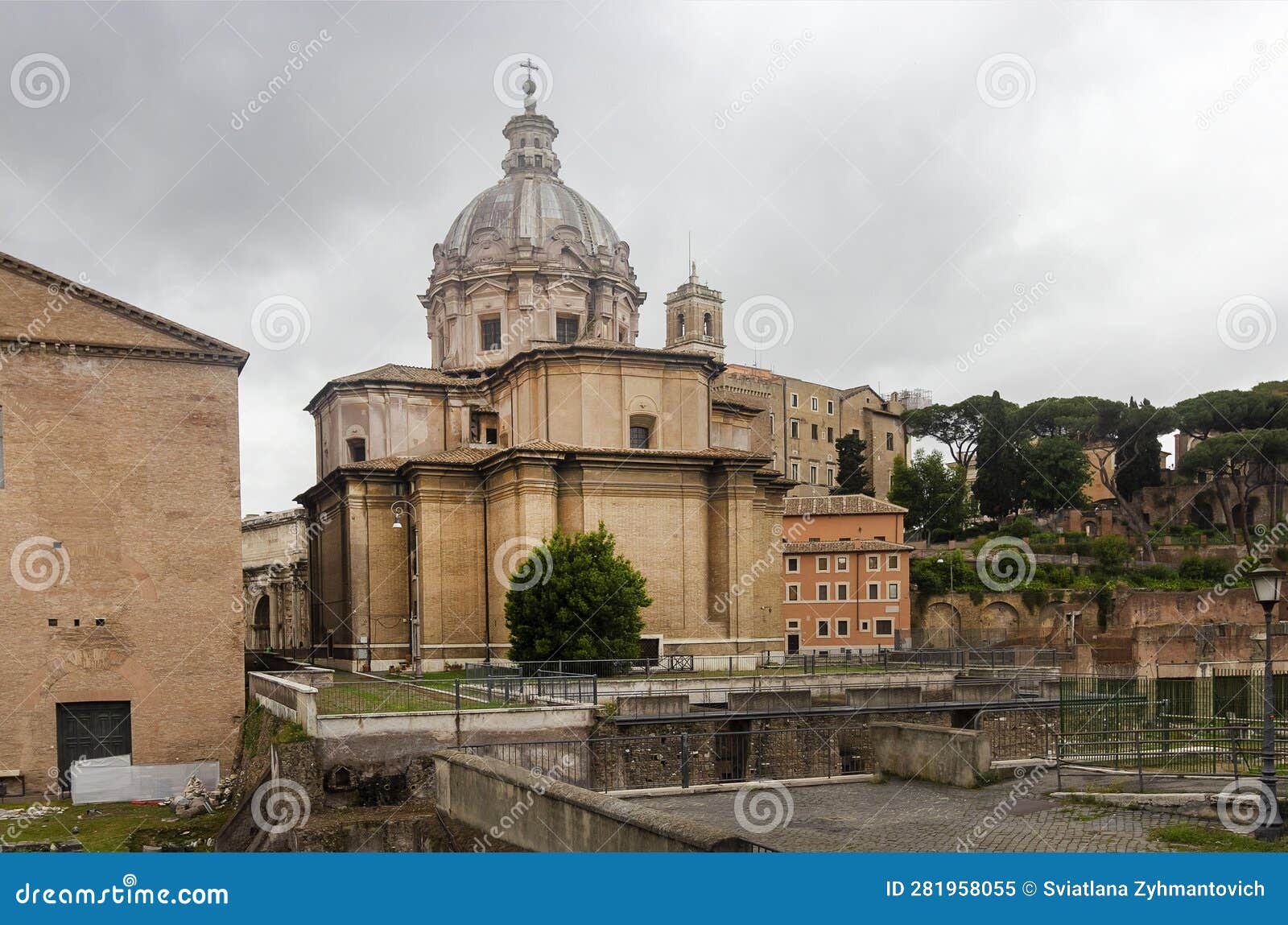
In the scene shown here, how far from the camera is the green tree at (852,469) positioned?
73.0 metres

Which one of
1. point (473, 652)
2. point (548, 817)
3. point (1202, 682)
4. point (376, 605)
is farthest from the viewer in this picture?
point (1202, 682)

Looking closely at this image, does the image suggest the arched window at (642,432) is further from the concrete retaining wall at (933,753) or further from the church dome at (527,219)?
the concrete retaining wall at (933,753)

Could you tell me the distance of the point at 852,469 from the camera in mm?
73750

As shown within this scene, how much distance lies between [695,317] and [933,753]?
60025 millimetres

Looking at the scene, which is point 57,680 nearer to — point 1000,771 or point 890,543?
point 1000,771

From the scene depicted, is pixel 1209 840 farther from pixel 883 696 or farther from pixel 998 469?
pixel 998 469

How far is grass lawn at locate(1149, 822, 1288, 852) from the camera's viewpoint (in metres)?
10.2

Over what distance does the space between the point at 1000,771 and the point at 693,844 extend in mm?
8821

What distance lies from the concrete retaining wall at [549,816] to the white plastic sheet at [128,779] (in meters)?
11.4

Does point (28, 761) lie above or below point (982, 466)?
below

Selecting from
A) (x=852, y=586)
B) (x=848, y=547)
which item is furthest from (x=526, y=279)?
(x=852, y=586)

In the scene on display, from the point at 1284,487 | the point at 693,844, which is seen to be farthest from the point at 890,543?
the point at 693,844

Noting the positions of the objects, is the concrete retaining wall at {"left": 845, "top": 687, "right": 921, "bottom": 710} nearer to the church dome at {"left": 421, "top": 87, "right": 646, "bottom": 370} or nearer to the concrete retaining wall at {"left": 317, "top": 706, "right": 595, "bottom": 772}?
the concrete retaining wall at {"left": 317, "top": 706, "right": 595, "bottom": 772}

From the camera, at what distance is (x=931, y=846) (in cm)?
1122
